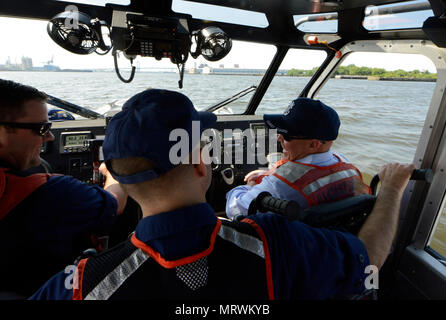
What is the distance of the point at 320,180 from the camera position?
135 centimetres

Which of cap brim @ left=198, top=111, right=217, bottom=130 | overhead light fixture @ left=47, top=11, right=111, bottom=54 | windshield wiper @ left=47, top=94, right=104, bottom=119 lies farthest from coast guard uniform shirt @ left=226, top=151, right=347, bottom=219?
windshield wiper @ left=47, top=94, right=104, bottom=119

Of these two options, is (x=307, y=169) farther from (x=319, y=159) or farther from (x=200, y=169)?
(x=200, y=169)

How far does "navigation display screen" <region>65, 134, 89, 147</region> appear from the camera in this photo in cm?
243

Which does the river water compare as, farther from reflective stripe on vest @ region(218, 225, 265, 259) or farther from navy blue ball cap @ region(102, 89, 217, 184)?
reflective stripe on vest @ region(218, 225, 265, 259)

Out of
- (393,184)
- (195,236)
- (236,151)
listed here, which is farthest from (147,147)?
(236,151)

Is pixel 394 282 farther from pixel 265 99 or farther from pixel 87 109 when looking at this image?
pixel 87 109

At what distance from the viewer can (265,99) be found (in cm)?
378

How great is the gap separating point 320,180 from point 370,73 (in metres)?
2.43

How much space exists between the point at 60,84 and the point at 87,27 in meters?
0.78

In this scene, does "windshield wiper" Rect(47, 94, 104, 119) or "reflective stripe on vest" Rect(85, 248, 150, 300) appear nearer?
"reflective stripe on vest" Rect(85, 248, 150, 300)

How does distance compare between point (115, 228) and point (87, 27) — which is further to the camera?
point (115, 228)

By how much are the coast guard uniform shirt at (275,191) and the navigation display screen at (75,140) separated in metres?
1.58

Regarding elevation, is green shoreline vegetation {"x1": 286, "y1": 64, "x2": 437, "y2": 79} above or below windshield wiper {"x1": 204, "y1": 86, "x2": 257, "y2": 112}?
above

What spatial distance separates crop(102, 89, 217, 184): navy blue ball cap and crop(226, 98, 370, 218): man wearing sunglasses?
29.2 inches
